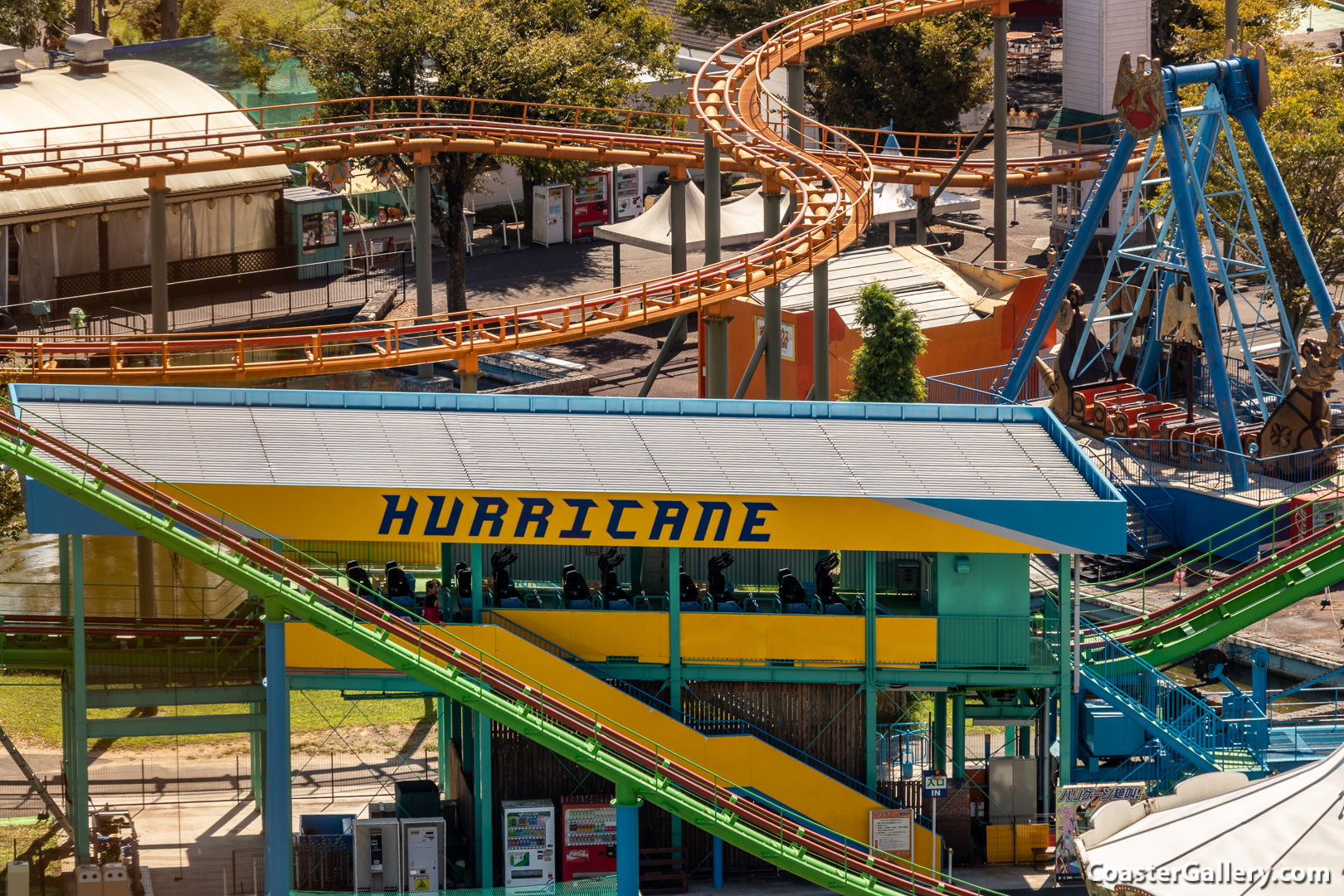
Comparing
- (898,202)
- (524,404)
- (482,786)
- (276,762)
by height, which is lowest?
(482,786)

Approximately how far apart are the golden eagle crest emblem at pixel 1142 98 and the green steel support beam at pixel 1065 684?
18.0 meters

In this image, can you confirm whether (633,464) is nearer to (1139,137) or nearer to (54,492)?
(54,492)

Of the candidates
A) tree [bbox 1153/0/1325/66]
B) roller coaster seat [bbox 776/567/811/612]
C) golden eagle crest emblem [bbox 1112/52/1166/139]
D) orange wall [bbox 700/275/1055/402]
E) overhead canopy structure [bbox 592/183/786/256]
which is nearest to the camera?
roller coaster seat [bbox 776/567/811/612]

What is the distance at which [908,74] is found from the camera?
80438 millimetres

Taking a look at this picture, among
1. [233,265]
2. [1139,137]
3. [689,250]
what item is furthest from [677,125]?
[1139,137]

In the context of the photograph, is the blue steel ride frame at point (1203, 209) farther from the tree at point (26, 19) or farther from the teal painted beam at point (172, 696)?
the tree at point (26, 19)

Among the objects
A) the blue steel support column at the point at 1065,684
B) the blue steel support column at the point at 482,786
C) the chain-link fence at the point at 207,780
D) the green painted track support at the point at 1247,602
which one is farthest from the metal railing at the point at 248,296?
the blue steel support column at the point at 1065,684

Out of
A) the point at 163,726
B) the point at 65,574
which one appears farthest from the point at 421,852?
the point at 65,574

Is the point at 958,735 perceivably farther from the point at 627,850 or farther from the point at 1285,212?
the point at 1285,212

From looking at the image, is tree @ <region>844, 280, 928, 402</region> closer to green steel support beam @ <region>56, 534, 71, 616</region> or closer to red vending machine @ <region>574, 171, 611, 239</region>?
green steel support beam @ <region>56, 534, 71, 616</region>

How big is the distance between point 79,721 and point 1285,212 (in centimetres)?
3272

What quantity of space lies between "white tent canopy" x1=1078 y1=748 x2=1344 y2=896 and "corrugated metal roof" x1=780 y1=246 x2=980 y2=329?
28384mm

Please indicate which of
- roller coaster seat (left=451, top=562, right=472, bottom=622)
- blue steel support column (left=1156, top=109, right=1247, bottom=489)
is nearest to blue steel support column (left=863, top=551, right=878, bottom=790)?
roller coaster seat (left=451, top=562, right=472, bottom=622)

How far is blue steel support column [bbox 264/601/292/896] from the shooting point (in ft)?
111
